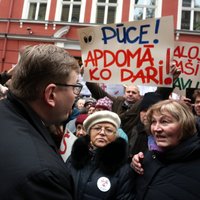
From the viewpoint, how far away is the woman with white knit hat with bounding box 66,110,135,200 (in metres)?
2.15

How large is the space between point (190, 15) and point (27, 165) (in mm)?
13556

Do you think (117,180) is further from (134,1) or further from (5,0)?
(5,0)

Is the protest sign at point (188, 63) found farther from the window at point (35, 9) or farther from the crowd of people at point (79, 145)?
the window at point (35, 9)

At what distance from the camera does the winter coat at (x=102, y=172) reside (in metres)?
2.15

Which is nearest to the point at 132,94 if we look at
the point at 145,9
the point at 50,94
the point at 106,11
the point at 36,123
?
the point at 50,94

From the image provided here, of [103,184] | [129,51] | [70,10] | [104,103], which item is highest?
[70,10]

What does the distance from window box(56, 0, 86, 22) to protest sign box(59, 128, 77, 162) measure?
11.0 metres

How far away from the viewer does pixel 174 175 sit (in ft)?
6.32

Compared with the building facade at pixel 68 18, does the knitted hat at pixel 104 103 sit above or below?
below

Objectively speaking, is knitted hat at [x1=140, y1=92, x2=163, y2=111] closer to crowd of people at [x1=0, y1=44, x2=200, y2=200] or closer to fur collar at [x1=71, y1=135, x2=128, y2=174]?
crowd of people at [x1=0, y1=44, x2=200, y2=200]

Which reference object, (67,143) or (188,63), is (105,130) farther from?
(188,63)

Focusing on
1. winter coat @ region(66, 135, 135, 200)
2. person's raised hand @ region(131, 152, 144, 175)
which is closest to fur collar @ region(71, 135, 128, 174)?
winter coat @ region(66, 135, 135, 200)

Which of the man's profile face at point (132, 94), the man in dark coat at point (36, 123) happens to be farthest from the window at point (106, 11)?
the man in dark coat at point (36, 123)

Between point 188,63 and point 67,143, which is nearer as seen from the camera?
point 67,143
